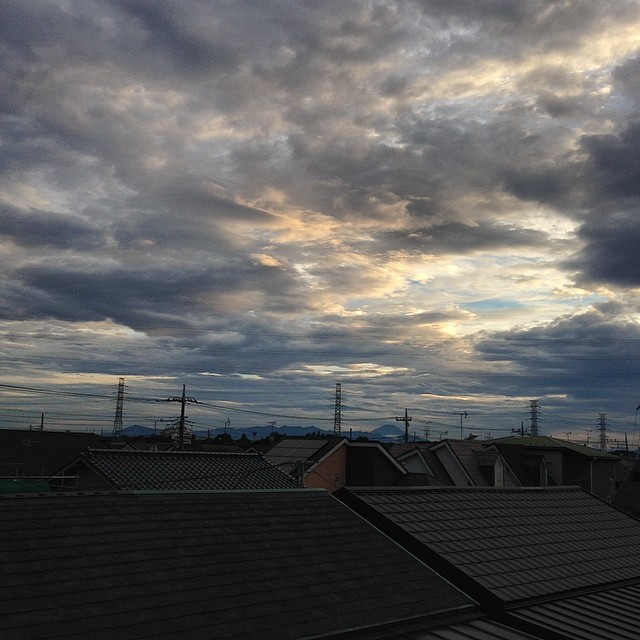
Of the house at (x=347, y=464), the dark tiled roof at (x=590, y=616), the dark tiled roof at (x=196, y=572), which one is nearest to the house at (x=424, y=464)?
the house at (x=347, y=464)

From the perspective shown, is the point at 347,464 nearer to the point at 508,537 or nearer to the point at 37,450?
the point at 37,450

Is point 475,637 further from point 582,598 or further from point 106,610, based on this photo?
point 106,610

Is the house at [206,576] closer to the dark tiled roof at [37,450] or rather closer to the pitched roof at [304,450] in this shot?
the pitched roof at [304,450]

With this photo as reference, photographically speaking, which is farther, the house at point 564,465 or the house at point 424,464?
the house at point 564,465

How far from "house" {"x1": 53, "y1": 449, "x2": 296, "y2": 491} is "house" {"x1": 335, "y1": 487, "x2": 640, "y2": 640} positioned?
1693cm

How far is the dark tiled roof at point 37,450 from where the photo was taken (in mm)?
51056

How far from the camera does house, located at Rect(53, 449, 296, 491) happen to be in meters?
31.6

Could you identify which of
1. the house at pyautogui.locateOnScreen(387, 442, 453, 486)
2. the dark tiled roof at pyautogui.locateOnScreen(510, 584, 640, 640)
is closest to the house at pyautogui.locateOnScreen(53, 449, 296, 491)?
the dark tiled roof at pyautogui.locateOnScreen(510, 584, 640, 640)

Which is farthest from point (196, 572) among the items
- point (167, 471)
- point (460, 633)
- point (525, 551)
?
point (167, 471)

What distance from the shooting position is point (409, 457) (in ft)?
202

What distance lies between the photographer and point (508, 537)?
17797 millimetres

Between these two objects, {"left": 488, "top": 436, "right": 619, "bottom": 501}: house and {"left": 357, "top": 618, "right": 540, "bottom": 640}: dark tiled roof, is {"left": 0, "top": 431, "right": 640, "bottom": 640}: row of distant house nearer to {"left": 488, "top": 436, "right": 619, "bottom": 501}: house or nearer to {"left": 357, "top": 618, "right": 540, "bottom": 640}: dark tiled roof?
{"left": 357, "top": 618, "right": 540, "bottom": 640}: dark tiled roof

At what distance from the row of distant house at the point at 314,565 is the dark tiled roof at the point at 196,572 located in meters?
0.03

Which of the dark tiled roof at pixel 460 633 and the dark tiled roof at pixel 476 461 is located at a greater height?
the dark tiled roof at pixel 476 461
